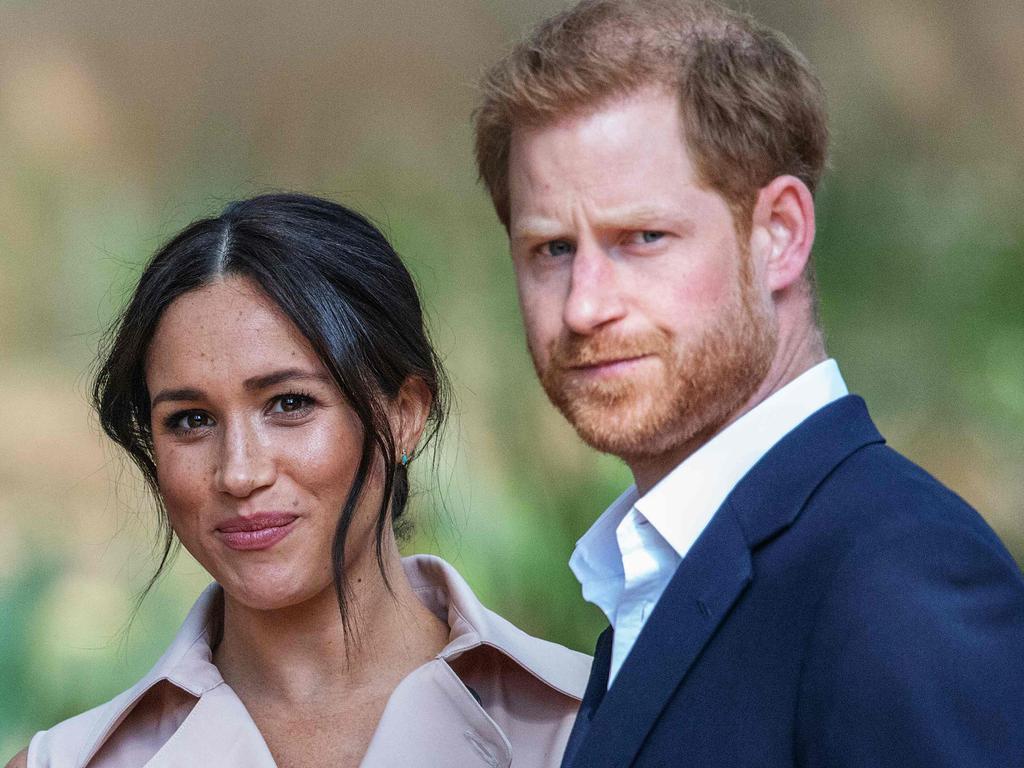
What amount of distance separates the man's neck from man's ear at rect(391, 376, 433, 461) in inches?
34.5

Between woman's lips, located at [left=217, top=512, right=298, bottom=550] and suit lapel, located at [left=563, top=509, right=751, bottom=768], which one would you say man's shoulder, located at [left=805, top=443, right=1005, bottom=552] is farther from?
woman's lips, located at [left=217, top=512, right=298, bottom=550]

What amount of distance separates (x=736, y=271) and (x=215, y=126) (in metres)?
2.92

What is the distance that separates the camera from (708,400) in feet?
5.01

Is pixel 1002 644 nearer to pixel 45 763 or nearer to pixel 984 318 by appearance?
pixel 45 763

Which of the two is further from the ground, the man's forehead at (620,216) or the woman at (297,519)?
the man's forehead at (620,216)

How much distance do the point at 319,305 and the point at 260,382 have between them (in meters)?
0.15

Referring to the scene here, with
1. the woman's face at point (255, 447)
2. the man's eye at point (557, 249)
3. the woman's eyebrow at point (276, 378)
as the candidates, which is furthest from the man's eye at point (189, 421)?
the man's eye at point (557, 249)

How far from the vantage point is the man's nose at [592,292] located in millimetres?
1529

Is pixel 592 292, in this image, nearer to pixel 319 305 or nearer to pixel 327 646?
pixel 319 305

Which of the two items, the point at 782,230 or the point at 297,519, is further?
the point at 297,519

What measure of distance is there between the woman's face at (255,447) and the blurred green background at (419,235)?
150 centimetres

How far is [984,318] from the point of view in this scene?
3.94m

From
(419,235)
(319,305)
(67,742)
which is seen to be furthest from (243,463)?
(419,235)

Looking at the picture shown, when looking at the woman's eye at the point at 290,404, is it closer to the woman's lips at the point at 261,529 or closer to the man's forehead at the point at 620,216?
the woman's lips at the point at 261,529
